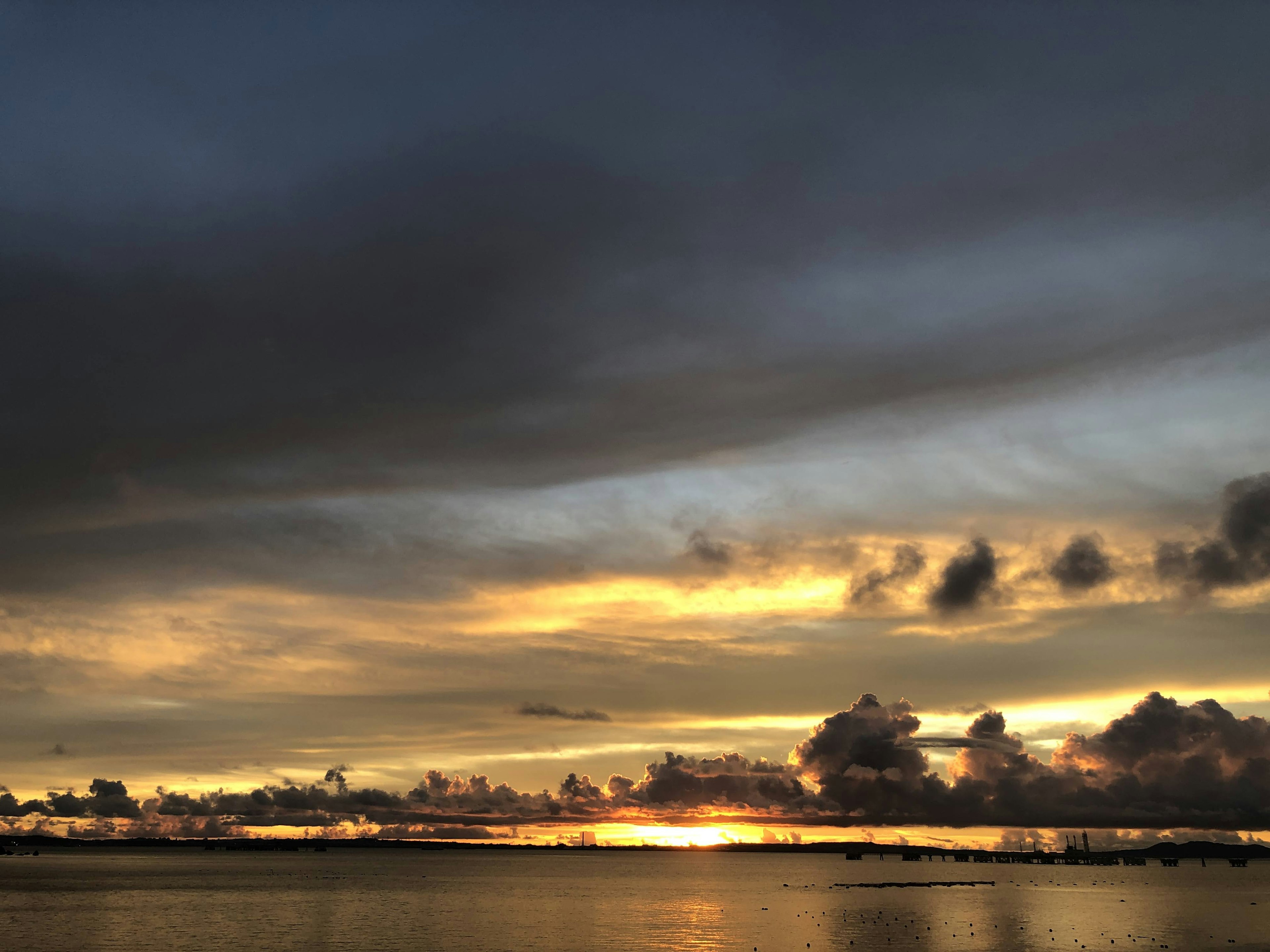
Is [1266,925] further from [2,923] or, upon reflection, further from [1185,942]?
[2,923]

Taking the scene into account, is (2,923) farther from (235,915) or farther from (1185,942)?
(1185,942)

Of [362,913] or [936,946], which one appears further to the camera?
[362,913]

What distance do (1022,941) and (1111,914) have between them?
2604 inches

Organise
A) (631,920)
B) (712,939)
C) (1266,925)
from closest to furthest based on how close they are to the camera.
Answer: (712,939) → (1266,925) → (631,920)

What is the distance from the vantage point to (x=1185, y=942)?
146 m

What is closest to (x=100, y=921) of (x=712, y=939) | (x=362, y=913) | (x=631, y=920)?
(x=362, y=913)

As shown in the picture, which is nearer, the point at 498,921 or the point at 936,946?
the point at 936,946

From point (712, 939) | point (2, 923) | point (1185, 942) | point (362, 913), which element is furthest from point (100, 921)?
point (1185, 942)

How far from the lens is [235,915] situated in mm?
193750

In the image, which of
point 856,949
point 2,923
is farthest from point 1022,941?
point 2,923

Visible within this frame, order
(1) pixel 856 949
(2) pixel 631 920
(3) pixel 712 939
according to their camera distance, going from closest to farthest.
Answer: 1. (1) pixel 856 949
2. (3) pixel 712 939
3. (2) pixel 631 920

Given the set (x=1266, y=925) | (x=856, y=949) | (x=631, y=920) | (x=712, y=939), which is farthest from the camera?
(x=631, y=920)

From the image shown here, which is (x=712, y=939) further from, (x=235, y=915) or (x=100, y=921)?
(x=100, y=921)

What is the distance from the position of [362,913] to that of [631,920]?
55038 millimetres
